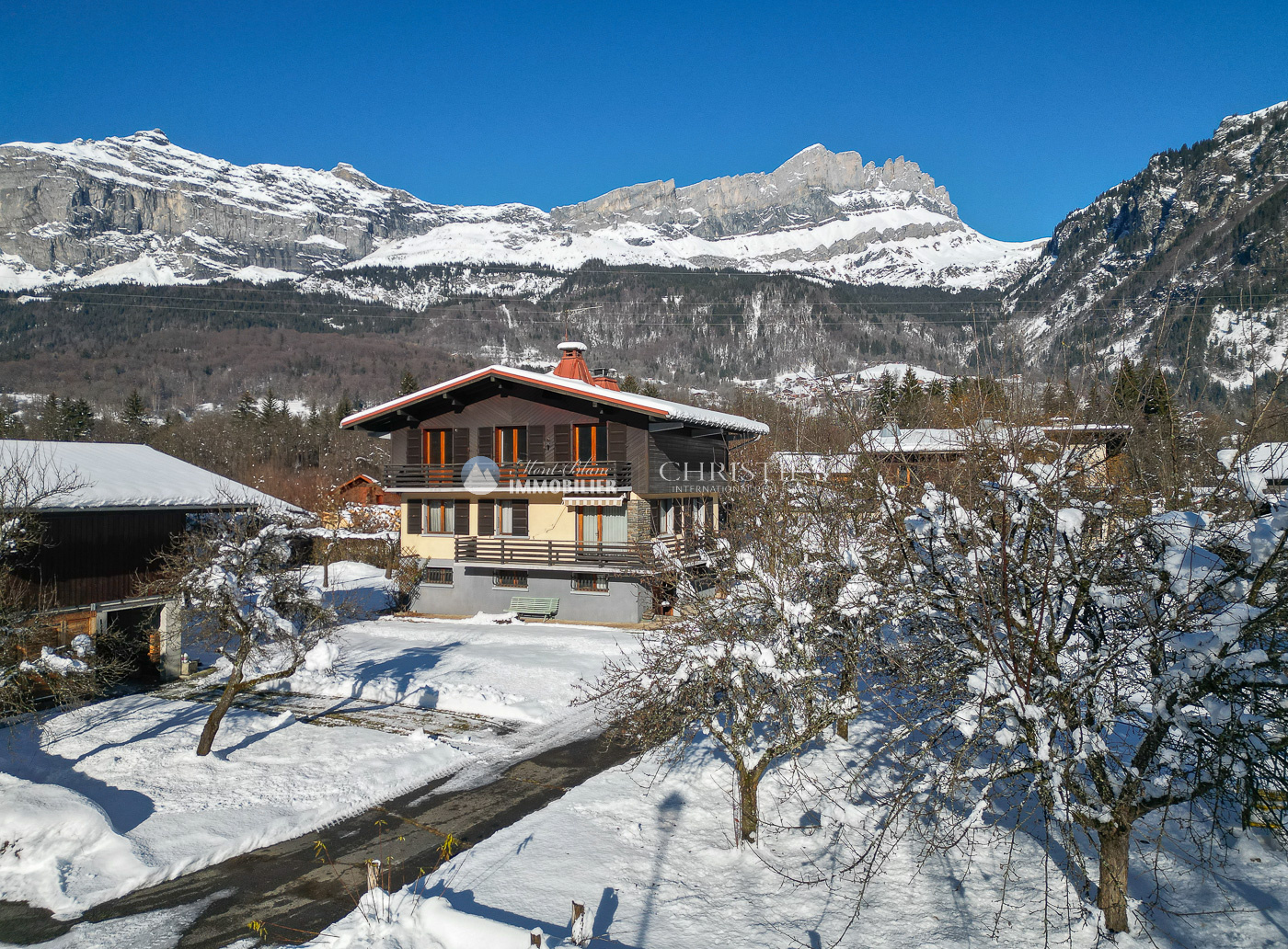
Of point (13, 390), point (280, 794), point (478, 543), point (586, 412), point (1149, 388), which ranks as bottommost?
point (280, 794)

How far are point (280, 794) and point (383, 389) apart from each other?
127849 millimetres

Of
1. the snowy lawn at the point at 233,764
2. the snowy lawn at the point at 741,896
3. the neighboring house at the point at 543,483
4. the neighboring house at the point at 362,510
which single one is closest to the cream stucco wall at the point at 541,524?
the neighboring house at the point at 543,483

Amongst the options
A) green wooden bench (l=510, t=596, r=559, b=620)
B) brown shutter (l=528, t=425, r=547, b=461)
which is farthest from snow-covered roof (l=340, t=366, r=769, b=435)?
green wooden bench (l=510, t=596, r=559, b=620)

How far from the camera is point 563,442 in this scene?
3022 centimetres

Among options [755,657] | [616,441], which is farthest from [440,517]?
[755,657]

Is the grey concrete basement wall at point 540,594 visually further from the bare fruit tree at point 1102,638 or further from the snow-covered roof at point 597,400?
the bare fruit tree at point 1102,638

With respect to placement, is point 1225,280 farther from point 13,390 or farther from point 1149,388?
point 13,390

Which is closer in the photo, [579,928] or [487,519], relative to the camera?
[579,928]

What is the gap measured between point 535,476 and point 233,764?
16954 mm

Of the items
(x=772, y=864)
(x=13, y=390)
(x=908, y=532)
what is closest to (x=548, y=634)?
(x=772, y=864)

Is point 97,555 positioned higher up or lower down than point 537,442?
lower down

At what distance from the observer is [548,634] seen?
87.3ft

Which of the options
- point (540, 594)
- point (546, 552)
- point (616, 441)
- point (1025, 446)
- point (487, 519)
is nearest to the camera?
point (1025, 446)

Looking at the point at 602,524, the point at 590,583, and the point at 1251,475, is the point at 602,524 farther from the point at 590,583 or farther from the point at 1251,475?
the point at 1251,475
